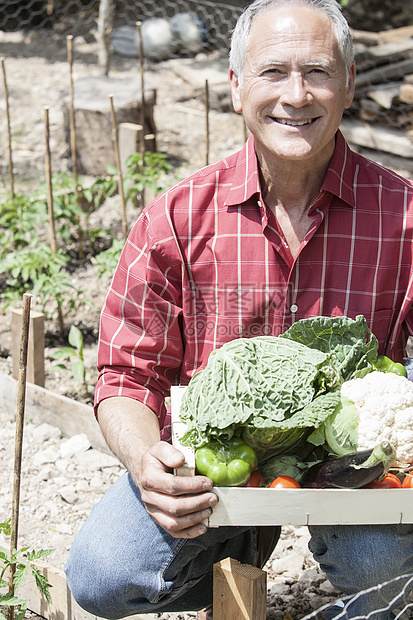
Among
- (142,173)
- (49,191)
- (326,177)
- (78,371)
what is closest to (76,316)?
(49,191)

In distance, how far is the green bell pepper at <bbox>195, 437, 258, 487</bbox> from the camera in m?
1.68

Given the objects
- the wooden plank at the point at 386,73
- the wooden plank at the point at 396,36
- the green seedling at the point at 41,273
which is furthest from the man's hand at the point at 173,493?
the wooden plank at the point at 396,36

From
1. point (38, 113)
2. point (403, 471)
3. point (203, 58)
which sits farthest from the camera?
point (203, 58)

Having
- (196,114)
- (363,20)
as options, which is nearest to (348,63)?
(196,114)

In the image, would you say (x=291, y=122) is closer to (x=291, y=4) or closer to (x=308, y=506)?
(x=291, y=4)

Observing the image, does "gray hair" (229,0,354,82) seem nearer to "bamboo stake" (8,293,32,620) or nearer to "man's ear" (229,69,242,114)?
"man's ear" (229,69,242,114)

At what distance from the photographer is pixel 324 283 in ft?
7.42

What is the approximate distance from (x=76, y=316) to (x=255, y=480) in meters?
2.93

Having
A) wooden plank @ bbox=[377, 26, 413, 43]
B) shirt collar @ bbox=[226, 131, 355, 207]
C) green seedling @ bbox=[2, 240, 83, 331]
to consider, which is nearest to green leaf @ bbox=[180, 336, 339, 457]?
shirt collar @ bbox=[226, 131, 355, 207]

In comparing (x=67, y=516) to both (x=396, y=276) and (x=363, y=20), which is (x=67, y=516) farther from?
(x=363, y=20)

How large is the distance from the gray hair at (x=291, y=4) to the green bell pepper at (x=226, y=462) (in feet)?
3.95

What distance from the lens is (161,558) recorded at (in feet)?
6.57

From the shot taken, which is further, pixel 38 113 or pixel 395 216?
pixel 38 113

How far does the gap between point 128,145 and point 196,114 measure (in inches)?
109
